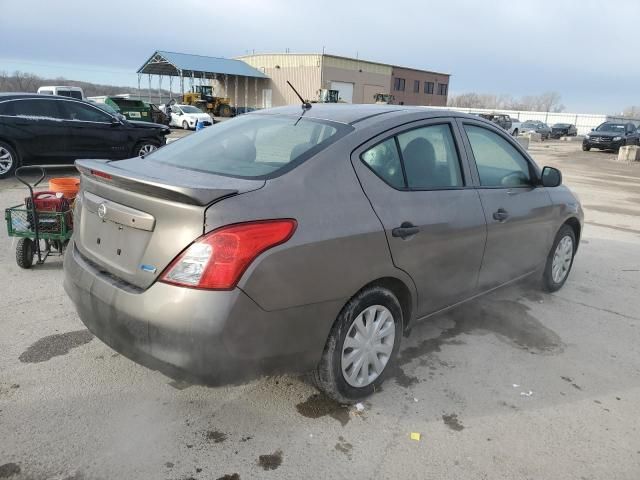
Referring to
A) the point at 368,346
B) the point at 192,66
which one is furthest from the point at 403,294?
the point at 192,66

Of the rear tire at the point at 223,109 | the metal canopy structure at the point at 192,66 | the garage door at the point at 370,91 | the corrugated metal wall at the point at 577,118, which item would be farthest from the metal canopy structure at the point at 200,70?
the corrugated metal wall at the point at 577,118

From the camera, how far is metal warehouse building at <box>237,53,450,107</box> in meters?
55.3

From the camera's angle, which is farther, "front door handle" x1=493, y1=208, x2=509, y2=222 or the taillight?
"front door handle" x1=493, y1=208, x2=509, y2=222

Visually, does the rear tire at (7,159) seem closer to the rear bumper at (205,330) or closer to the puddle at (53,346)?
the puddle at (53,346)

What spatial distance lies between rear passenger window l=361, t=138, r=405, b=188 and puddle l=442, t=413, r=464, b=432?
52.6 inches

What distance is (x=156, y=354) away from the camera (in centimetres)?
238

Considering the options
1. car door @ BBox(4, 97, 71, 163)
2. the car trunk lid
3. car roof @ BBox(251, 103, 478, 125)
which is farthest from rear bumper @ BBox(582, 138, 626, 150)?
the car trunk lid

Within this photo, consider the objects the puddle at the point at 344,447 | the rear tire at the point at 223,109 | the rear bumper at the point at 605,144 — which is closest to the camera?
the puddle at the point at 344,447

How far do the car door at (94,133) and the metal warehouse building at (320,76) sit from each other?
4186cm

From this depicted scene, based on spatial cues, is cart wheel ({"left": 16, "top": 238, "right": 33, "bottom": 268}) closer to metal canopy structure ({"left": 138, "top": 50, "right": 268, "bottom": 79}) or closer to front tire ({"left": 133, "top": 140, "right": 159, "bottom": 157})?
front tire ({"left": 133, "top": 140, "right": 159, "bottom": 157})

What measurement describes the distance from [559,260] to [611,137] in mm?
28529

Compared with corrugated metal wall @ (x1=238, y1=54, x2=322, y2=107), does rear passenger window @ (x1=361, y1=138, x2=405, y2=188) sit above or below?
below

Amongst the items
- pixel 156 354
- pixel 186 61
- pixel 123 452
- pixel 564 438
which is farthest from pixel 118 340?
pixel 186 61

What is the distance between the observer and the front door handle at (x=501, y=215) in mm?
3693
